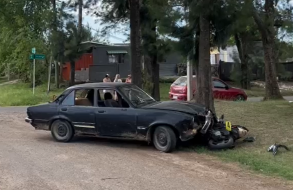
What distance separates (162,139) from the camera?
9.02 metres

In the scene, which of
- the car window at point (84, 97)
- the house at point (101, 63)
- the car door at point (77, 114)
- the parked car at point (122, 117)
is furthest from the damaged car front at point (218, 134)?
the house at point (101, 63)

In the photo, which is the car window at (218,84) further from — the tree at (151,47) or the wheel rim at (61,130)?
the wheel rim at (61,130)

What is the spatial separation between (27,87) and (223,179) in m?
30.1

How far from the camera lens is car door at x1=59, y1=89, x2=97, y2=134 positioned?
995 cm

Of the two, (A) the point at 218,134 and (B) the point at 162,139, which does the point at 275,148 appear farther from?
(B) the point at 162,139

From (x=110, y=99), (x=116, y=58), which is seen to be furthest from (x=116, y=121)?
(x=116, y=58)

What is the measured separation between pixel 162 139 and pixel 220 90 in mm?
14212

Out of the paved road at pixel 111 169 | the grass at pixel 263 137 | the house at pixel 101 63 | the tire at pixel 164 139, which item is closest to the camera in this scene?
the paved road at pixel 111 169

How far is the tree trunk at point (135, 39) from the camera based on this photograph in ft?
43.9

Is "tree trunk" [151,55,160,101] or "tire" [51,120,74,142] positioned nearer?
"tire" [51,120,74,142]

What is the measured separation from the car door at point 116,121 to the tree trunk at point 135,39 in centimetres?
367

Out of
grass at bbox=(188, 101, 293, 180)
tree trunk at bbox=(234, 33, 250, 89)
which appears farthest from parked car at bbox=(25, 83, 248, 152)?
tree trunk at bbox=(234, 33, 250, 89)

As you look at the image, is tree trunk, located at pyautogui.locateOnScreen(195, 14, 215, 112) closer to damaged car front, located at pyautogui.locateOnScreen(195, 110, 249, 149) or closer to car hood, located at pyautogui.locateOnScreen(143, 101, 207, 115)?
car hood, located at pyautogui.locateOnScreen(143, 101, 207, 115)

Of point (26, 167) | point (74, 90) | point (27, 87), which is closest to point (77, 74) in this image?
point (27, 87)
